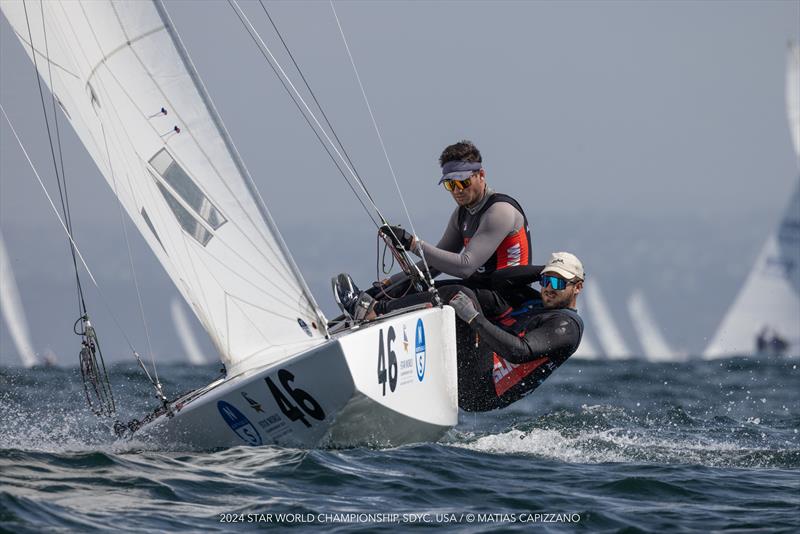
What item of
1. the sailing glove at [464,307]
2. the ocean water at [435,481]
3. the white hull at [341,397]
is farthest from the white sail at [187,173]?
the sailing glove at [464,307]

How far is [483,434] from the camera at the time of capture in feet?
26.2

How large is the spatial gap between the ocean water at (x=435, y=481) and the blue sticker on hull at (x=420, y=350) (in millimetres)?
397

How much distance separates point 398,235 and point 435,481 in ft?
5.20

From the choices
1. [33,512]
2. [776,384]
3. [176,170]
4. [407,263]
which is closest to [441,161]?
[407,263]

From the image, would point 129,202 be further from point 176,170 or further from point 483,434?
point 483,434

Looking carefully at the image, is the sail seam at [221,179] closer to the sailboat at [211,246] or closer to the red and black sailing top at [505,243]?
the sailboat at [211,246]

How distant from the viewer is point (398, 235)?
23.7 feet

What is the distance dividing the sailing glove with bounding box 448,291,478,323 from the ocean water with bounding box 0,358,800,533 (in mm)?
684

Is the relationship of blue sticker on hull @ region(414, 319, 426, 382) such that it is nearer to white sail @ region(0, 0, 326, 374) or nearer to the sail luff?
white sail @ region(0, 0, 326, 374)

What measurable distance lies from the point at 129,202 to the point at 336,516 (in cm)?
227

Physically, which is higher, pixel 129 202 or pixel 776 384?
pixel 129 202

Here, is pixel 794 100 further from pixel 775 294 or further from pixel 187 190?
pixel 187 190

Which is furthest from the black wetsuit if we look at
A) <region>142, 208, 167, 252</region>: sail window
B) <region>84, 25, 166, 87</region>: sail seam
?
<region>84, 25, 166, 87</region>: sail seam

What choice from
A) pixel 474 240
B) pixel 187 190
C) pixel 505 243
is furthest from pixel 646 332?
pixel 187 190
